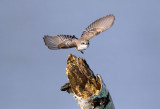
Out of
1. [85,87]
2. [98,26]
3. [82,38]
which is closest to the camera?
[85,87]

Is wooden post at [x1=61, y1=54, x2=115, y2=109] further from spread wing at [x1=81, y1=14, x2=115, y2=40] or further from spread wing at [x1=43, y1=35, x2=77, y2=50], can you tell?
spread wing at [x1=81, y1=14, x2=115, y2=40]

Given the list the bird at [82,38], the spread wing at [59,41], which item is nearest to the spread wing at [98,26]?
the bird at [82,38]

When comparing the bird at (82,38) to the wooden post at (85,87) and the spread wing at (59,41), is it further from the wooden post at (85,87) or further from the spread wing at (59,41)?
the wooden post at (85,87)

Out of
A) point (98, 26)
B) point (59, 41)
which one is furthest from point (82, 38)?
point (98, 26)

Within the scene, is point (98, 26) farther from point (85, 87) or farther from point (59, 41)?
point (85, 87)

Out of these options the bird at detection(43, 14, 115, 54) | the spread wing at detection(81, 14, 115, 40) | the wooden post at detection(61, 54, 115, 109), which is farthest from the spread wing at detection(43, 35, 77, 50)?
the wooden post at detection(61, 54, 115, 109)

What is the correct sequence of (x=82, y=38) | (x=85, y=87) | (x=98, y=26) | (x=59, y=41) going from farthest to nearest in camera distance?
(x=98, y=26) → (x=82, y=38) → (x=59, y=41) → (x=85, y=87)

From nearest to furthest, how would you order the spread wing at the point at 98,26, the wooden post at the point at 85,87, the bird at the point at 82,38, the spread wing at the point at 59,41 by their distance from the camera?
the wooden post at the point at 85,87, the bird at the point at 82,38, the spread wing at the point at 59,41, the spread wing at the point at 98,26

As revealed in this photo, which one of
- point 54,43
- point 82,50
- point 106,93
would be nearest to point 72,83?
point 106,93
